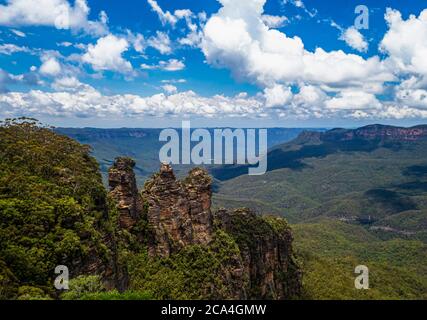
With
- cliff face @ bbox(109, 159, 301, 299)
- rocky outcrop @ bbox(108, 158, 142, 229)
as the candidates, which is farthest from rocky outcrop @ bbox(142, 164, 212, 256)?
rocky outcrop @ bbox(108, 158, 142, 229)

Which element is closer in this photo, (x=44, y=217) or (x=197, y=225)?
(x=44, y=217)

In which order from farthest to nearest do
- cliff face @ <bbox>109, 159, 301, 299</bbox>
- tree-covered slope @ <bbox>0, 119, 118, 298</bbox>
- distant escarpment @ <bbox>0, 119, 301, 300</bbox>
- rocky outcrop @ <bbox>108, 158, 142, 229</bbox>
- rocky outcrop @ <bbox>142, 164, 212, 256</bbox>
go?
1. rocky outcrop @ <bbox>142, 164, 212, 256</bbox>
2. cliff face @ <bbox>109, 159, 301, 299</bbox>
3. rocky outcrop @ <bbox>108, 158, 142, 229</bbox>
4. distant escarpment @ <bbox>0, 119, 301, 300</bbox>
5. tree-covered slope @ <bbox>0, 119, 118, 298</bbox>

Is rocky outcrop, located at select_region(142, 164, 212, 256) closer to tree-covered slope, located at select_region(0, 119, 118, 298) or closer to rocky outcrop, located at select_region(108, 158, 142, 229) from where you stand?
rocky outcrop, located at select_region(108, 158, 142, 229)

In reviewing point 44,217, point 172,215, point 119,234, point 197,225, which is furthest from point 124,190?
point 44,217

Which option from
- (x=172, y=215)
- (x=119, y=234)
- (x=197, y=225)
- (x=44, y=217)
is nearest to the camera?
(x=44, y=217)

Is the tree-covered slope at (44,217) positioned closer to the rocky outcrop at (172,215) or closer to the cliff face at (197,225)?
the cliff face at (197,225)

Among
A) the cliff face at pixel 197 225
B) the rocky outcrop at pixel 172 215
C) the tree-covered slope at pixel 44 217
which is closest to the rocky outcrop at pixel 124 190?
the cliff face at pixel 197 225

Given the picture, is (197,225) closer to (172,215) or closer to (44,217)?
(172,215)
